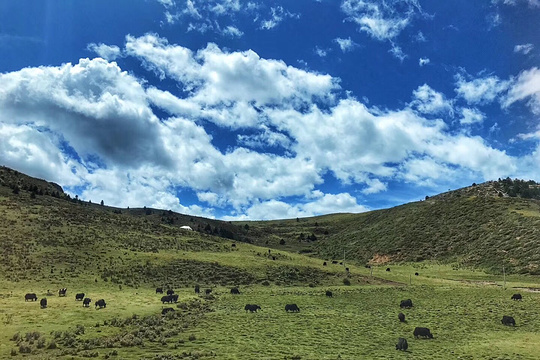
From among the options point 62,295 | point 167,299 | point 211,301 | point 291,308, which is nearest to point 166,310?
point 167,299

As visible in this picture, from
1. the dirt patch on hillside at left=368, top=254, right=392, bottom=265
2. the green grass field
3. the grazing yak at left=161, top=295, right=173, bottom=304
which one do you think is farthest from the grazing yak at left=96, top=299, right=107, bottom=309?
the dirt patch on hillside at left=368, top=254, right=392, bottom=265

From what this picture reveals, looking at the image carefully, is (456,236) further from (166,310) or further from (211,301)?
(166,310)

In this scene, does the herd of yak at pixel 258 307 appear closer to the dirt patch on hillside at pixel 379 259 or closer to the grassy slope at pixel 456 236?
the grassy slope at pixel 456 236

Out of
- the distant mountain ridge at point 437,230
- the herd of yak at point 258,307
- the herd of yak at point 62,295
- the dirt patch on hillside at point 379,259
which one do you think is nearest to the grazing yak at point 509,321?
the herd of yak at point 258,307

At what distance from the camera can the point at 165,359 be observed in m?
22.4

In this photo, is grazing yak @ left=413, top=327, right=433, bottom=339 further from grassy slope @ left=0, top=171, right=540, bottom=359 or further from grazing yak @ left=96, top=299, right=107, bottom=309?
grazing yak @ left=96, top=299, right=107, bottom=309

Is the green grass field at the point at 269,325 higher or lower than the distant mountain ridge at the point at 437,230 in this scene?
lower

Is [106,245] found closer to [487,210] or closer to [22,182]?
[22,182]

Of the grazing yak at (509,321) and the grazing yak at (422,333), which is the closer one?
the grazing yak at (422,333)

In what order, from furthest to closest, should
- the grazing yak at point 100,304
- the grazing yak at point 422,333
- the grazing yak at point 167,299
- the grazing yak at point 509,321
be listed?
the grazing yak at point 167,299 → the grazing yak at point 100,304 → the grazing yak at point 509,321 → the grazing yak at point 422,333

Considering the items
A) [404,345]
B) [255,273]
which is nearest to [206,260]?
[255,273]

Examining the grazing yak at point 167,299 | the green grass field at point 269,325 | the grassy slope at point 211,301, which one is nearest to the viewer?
the green grass field at point 269,325

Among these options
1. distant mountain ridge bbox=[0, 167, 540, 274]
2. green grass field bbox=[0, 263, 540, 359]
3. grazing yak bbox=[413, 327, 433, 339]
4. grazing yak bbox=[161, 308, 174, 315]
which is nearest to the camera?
green grass field bbox=[0, 263, 540, 359]

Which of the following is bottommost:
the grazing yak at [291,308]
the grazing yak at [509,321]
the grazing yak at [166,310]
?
the grazing yak at [166,310]
